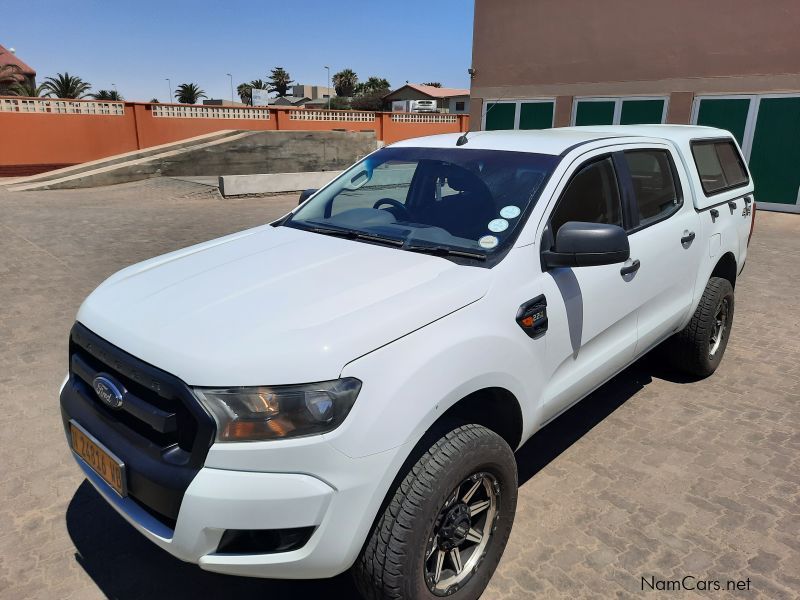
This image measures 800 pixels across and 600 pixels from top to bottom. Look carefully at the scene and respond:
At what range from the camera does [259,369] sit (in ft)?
5.79

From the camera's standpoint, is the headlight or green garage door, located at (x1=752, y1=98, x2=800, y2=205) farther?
green garage door, located at (x1=752, y1=98, x2=800, y2=205)

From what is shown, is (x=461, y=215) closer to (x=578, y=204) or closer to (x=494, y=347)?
(x=578, y=204)

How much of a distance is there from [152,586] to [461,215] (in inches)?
84.6

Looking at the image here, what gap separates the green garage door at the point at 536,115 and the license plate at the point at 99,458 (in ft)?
51.9

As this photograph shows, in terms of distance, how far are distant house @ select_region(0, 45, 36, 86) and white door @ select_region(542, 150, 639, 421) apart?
37372 millimetres

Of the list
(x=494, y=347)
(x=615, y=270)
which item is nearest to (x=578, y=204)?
(x=615, y=270)

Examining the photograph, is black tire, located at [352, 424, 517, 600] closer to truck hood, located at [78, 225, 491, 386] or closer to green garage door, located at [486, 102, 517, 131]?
truck hood, located at [78, 225, 491, 386]

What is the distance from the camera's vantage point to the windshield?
265 cm

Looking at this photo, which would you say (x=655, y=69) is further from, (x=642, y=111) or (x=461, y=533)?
(x=461, y=533)

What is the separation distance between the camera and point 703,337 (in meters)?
4.05

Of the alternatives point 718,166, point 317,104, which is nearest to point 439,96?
point 317,104

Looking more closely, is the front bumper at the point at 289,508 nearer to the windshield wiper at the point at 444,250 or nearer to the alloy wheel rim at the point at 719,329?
the windshield wiper at the point at 444,250

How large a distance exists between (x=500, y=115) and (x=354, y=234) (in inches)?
631

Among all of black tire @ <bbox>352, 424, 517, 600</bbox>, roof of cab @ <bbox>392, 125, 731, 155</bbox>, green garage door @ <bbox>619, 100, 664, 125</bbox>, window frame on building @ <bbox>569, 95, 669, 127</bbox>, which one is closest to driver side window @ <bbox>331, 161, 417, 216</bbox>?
roof of cab @ <bbox>392, 125, 731, 155</bbox>
